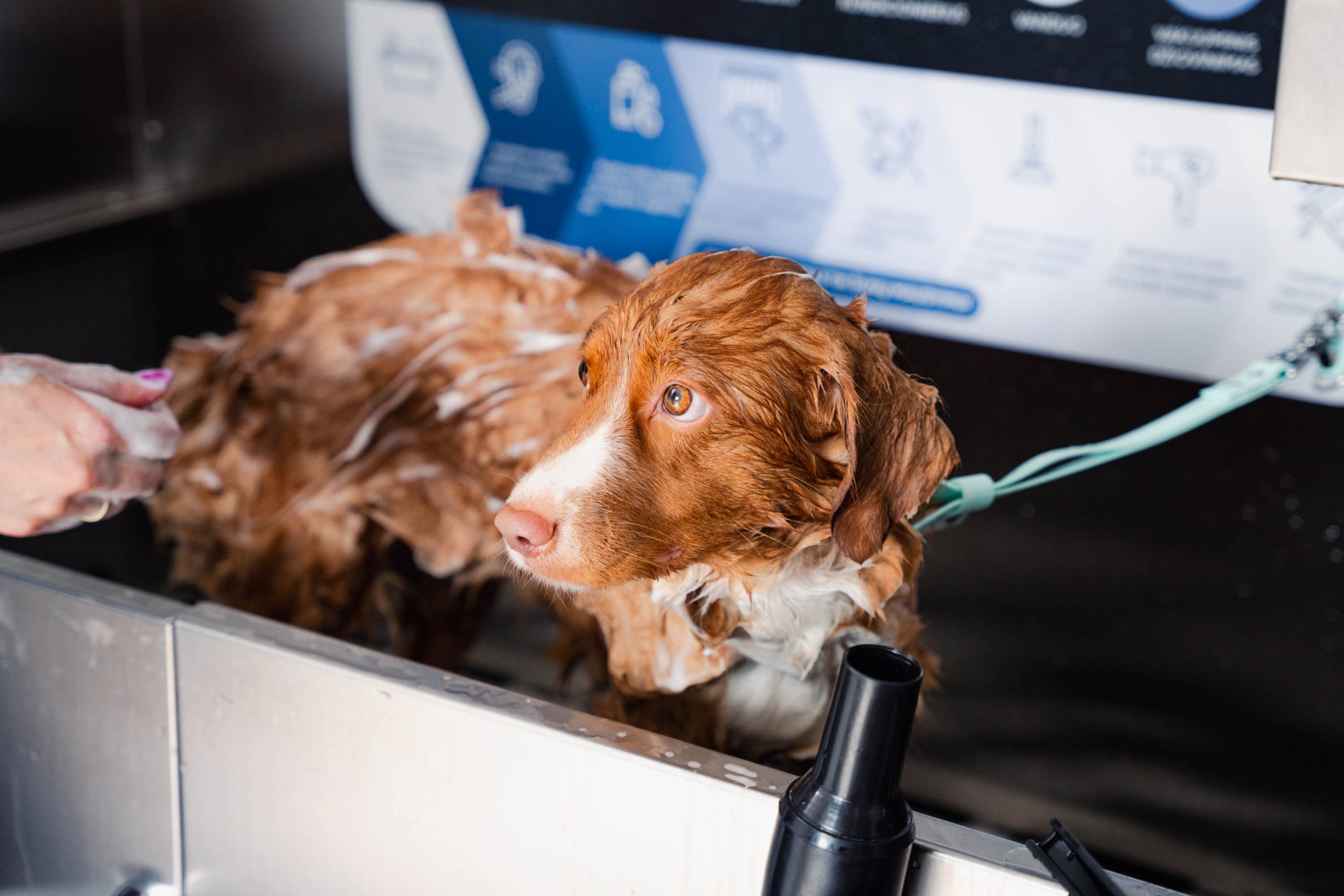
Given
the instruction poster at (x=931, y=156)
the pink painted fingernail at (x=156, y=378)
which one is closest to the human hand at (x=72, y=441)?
the pink painted fingernail at (x=156, y=378)

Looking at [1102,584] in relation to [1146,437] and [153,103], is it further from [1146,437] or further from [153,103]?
[153,103]

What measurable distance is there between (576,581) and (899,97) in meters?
0.90

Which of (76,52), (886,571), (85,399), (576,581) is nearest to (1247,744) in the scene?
(886,571)

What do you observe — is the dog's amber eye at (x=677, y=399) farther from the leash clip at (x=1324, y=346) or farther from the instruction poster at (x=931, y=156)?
the instruction poster at (x=931, y=156)

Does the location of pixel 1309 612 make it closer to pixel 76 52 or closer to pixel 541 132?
pixel 541 132

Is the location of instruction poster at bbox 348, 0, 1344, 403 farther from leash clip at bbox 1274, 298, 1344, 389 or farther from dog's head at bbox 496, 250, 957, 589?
dog's head at bbox 496, 250, 957, 589

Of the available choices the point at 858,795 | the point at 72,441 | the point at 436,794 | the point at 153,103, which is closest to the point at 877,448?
the point at 858,795

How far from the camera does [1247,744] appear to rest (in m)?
1.42

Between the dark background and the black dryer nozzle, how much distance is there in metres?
0.56

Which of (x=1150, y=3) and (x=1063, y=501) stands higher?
(x=1150, y=3)

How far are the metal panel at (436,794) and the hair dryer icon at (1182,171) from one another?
831 millimetres

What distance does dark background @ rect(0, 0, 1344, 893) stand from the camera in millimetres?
1342

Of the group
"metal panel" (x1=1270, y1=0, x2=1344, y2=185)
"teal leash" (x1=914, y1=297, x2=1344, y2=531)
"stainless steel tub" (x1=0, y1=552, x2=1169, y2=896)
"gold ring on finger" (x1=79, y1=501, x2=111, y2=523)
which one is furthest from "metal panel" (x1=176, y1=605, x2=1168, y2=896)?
"metal panel" (x1=1270, y1=0, x2=1344, y2=185)

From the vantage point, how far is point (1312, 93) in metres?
0.56
